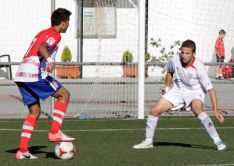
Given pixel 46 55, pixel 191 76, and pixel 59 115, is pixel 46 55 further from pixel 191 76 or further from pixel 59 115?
pixel 191 76

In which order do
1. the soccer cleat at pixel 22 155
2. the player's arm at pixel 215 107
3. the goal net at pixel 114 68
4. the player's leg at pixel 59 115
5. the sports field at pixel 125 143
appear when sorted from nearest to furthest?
the sports field at pixel 125 143 < the soccer cleat at pixel 22 155 < the player's leg at pixel 59 115 < the player's arm at pixel 215 107 < the goal net at pixel 114 68

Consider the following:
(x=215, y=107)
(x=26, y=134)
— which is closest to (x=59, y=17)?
(x=26, y=134)

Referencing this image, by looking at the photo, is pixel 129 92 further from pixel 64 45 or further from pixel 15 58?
pixel 64 45

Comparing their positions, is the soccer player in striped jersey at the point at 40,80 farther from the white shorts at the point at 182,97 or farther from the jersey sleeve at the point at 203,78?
the jersey sleeve at the point at 203,78

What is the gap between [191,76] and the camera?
463 inches

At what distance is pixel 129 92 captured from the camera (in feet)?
57.7

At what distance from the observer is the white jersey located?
38.4ft

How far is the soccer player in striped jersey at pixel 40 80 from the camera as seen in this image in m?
10.7

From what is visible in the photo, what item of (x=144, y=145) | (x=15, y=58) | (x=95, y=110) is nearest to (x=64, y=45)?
(x=15, y=58)

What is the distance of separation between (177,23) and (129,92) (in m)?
6.88

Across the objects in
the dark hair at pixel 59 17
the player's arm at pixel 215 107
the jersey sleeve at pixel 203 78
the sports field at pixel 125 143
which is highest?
the dark hair at pixel 59 17

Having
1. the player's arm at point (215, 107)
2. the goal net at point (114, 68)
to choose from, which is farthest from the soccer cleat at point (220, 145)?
the goal net at point (114, 68)

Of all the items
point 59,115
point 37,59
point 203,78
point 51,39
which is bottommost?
point 59,115

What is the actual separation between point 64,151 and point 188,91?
2.26 meters
